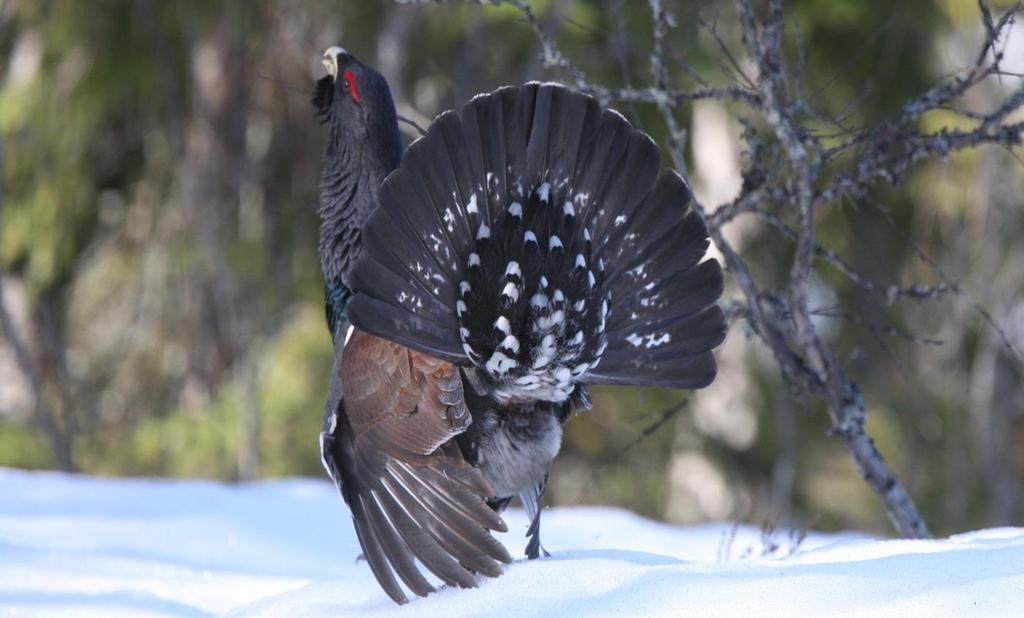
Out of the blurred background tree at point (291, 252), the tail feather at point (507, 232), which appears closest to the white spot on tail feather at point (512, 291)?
the tail feather at point (507, 232)

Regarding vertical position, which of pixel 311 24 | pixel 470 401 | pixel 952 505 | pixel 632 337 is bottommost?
pixel 952 505

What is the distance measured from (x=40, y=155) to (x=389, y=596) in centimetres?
840

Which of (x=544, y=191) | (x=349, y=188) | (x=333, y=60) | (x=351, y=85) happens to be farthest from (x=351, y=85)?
(x=544, y=191)

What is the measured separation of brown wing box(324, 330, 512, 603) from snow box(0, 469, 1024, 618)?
0.10 meters

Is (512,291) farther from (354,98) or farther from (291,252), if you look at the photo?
(291,252)

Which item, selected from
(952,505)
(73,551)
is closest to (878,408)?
(952,505)

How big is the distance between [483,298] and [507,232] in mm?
208

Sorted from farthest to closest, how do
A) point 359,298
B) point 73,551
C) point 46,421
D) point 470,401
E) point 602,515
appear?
point 46,421, point 602,515, point 73,551, point 470,401, point 359,298

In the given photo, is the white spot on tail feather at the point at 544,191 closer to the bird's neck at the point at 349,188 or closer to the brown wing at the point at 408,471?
the brown wing at the point at 408,471

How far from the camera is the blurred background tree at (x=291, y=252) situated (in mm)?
10492

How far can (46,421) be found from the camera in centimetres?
955

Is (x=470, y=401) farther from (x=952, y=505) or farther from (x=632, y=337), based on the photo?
(x=952, y=505)

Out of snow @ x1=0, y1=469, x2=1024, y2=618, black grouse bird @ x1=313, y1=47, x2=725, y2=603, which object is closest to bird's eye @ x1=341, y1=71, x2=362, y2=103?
black grouse bird @ x1=313, y1=47, x2=725, y2=603

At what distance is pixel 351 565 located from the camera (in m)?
5.56
